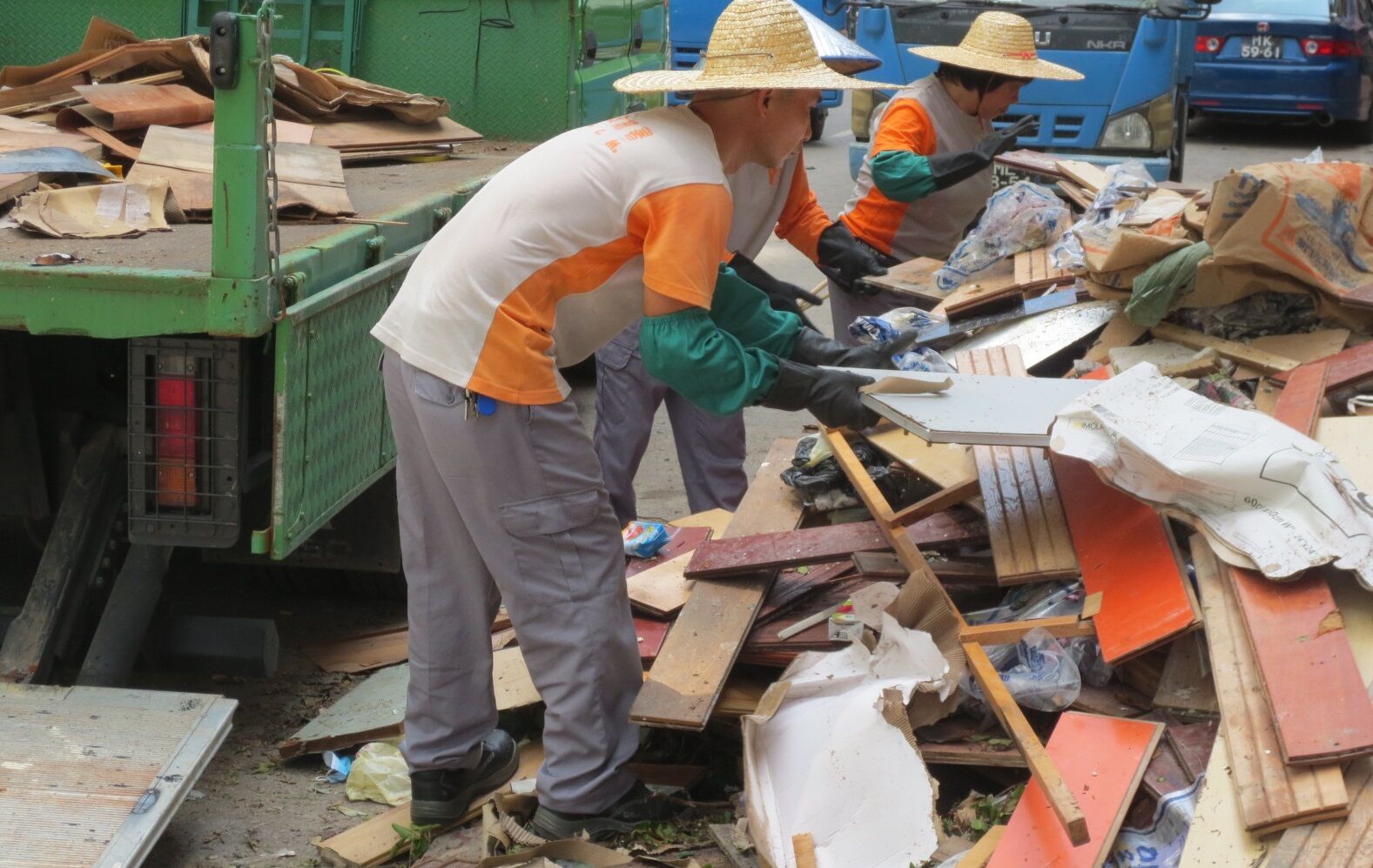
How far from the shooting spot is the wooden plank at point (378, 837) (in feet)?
10.4

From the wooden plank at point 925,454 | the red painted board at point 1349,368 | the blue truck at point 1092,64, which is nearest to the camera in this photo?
the wooden plank at point 925,454

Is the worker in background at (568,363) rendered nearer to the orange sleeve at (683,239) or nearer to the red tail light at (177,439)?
the orange sleeve at (683,239)

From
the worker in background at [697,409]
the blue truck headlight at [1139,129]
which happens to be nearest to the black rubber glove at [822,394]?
the worker in background at [697,409]

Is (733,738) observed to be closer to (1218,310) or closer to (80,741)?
(80,741)

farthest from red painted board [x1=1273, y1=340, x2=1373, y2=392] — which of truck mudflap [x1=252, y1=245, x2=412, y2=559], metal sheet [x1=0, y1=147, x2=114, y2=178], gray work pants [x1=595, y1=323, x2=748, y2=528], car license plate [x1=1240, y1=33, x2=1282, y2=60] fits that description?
car license plate [x1=1240, y1=33, x2=1282, y2=60]

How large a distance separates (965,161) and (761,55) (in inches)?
83.9

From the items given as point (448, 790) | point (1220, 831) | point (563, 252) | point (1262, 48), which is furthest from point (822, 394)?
point (1262, 48)

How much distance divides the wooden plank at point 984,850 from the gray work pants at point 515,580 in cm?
79

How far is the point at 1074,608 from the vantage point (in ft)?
10.5

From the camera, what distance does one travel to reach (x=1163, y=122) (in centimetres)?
761

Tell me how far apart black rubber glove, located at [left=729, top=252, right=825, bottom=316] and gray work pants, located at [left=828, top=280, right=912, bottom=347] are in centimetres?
103

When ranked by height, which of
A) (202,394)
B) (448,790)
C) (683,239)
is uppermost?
(683,239)

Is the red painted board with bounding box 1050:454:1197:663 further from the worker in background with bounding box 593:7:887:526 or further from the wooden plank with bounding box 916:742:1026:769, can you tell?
the worker in background with bounding box 593:7:887:526

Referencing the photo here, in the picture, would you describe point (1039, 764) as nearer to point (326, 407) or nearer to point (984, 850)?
point (984, 850)
